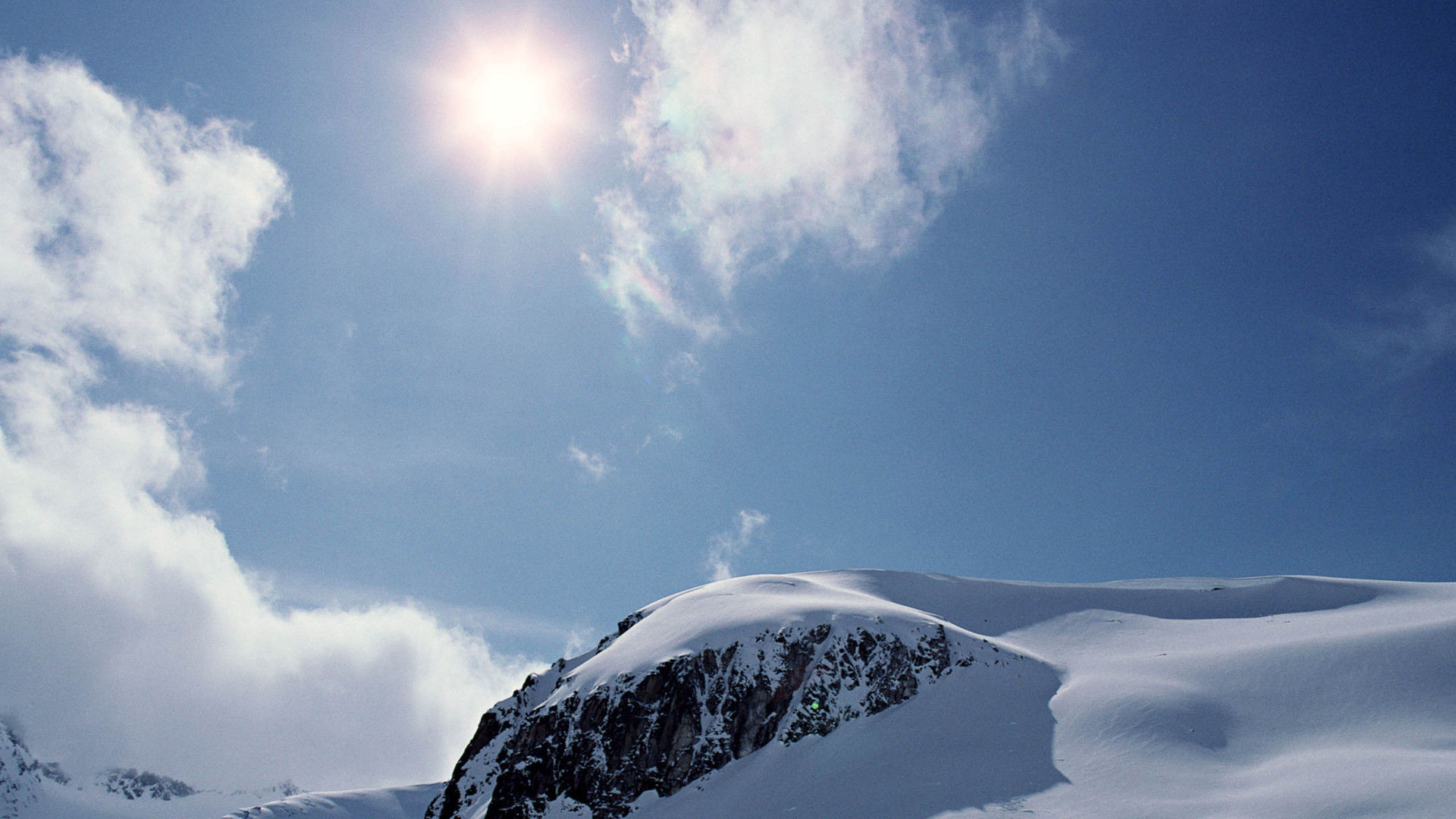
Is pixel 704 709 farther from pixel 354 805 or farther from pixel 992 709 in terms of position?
pixel 354 805

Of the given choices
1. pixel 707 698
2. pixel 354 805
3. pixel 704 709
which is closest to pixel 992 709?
pixel 707 698

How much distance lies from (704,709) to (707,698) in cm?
59

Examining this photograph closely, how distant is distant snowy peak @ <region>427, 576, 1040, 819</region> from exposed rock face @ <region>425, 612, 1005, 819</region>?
0.20 ft

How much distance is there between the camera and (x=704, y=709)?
40.5 metres

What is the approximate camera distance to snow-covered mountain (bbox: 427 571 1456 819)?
2711cm

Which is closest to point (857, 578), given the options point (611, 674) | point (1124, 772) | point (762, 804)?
point (611, 674)

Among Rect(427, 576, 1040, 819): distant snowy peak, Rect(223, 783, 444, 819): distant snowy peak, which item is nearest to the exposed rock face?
Rect(427, 576, 1040, 819): distant snowy peak

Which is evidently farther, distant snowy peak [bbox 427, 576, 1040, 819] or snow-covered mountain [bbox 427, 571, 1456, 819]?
distant snowy peak [bbox 427, 576, 1040, 819]

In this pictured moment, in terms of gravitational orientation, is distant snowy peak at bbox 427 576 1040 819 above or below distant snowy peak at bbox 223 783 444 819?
above

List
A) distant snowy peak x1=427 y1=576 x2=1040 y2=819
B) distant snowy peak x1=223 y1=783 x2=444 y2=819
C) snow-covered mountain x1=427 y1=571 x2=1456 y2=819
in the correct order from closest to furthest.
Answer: snow-covered mountain x1=427 y1=571 x2=1456 y2=819 → distant snowy peak x1=427 y1=576 x2=1040 y2=819 → distant snowy peak x1=223 y1=783 x2=444 y2=819

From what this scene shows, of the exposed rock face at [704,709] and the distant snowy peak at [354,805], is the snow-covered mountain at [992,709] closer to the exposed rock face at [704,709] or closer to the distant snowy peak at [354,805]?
the exposed rock face at [704,709]

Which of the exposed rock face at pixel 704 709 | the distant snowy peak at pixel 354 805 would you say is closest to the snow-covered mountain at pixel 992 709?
the exposed rock face at pixel 704 709

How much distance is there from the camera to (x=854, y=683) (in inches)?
1561

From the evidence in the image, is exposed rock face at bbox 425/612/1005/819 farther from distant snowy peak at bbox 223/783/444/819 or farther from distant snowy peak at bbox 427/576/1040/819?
distant snowy peak at bbox 223/783/444/819
